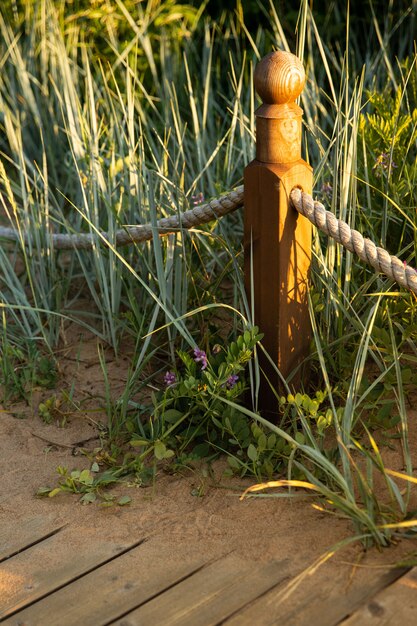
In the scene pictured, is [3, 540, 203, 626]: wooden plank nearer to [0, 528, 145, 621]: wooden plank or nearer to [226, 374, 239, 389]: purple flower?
[0, 528, 145, 621]: wooden plank

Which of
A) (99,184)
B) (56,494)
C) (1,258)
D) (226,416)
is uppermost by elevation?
(99,184)

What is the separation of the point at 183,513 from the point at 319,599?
44 centimetres

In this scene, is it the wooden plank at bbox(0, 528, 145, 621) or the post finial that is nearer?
the wooden plank at bbox(0, 528, 145, 621)

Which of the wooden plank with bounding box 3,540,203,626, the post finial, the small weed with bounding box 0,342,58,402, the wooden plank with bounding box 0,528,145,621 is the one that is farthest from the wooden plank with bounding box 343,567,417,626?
the small weed with bounding box 0,342,58,402

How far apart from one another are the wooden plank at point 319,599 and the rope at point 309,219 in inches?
25.0

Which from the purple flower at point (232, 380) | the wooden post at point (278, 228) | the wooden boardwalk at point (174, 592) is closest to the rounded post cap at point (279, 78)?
the wooden post at point (278, 228)

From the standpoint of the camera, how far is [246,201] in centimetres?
214

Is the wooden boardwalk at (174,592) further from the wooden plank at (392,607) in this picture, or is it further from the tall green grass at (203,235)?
the tall green grass at (203,235)

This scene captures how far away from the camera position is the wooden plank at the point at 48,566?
1.85 metres

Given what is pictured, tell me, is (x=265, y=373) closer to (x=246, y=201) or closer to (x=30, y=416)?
(x=246, y=201)

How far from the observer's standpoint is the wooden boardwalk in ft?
5.65

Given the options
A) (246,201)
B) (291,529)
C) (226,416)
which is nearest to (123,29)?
(246,201)

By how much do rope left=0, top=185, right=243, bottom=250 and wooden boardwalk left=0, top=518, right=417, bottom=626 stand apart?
0.86 meters

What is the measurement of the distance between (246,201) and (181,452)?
0.67m
